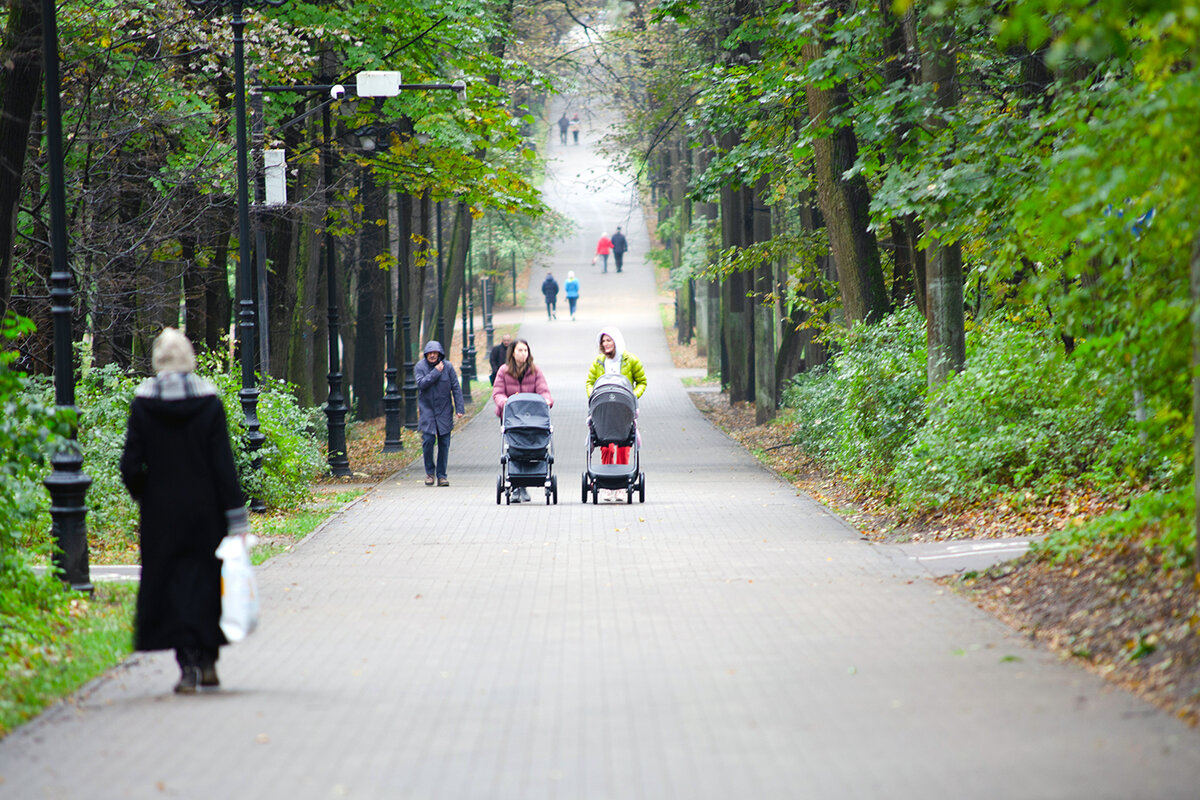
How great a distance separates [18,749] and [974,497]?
8888 mm

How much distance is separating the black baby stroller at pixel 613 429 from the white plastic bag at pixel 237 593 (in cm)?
887

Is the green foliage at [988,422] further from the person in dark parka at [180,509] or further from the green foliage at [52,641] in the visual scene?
the green foliage at [52,641]

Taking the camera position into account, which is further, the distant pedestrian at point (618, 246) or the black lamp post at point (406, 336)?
the distant pedestrian at point (618, 246)

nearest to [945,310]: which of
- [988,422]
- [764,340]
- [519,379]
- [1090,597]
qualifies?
[988,422]

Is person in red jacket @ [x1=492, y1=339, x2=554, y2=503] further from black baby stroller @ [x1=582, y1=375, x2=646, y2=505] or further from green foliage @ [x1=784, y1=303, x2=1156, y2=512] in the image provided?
green foliage @ [x1=784, y1=303, x2=1156, y2=512]

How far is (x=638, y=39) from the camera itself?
33406 mm

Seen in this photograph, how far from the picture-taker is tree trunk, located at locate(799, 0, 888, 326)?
701 inches

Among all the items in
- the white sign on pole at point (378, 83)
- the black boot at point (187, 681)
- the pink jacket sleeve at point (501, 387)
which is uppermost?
the white sign on pole at point (378, 83)

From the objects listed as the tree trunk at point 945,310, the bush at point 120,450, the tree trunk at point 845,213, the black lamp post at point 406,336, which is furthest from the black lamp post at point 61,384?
the black lamp post at point 406,336

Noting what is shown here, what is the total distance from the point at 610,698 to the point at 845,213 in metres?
12.5

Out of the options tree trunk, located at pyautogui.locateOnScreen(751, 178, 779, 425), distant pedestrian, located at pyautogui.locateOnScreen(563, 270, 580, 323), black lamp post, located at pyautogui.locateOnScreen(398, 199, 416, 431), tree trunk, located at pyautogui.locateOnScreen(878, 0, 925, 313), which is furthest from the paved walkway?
distant pedestrian, located at pyautogui.locateOnScreen(563, 270, 580, 323)

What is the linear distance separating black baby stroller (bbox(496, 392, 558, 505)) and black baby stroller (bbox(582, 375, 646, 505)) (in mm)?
521

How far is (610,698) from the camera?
259 inches

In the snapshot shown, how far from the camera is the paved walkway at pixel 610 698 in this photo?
5.25 meters
